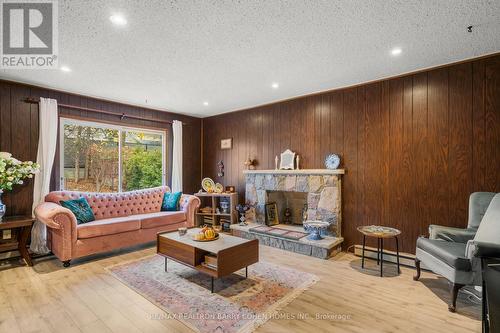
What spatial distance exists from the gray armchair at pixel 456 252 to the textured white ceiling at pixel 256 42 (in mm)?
1764

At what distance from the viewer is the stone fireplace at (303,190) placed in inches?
156

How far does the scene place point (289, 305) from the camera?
2.34m

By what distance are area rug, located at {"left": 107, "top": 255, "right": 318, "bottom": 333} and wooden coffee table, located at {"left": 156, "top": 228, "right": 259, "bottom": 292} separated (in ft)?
0.62

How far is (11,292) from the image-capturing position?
2598 mm

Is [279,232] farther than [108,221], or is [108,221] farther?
[279,232]

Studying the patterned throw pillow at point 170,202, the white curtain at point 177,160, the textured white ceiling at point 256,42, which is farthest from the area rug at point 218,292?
the textured white ceiling at point 256,42

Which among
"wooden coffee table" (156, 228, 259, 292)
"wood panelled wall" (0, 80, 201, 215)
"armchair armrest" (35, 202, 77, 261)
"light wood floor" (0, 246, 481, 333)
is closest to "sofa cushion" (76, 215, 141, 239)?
"armchair armrest" (35, 202, 77, 261)

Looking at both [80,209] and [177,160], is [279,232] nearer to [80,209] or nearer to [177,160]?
[177,160]

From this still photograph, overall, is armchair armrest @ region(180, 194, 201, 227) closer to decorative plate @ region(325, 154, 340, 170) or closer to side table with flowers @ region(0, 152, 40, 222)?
side table with flowers @ region(0, 152, 40, 222)

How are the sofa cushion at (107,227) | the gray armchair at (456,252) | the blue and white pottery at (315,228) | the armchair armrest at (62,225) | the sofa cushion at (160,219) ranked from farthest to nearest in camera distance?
the sofa cushion at (160,219) → the blue and white pottery at (315,228) → the sofa cushion at (107,227) → the armchair armrest at (62,225) → the gray armchair at (456,252)

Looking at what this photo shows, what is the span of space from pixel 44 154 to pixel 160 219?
2.02 metres

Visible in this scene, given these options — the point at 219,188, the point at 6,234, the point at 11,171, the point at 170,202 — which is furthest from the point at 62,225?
the point at 219,188

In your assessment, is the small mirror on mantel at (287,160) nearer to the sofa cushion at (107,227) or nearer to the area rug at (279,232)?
the area rug at (279,232)

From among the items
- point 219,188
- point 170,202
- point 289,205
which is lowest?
point 289,205
